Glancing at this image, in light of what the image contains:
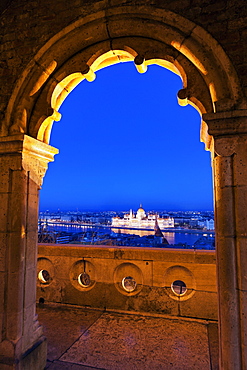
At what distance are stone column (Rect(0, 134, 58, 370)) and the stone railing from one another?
124 centimetres

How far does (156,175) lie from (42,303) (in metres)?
Result: 89.6

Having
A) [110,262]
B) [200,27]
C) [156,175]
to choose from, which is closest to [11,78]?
[200,27]

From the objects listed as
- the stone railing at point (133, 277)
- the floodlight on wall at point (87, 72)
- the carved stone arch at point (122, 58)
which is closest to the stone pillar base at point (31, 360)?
the stone railing at point (133, 277)

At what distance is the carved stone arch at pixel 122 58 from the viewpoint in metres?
1.80

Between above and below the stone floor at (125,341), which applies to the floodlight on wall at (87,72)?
above

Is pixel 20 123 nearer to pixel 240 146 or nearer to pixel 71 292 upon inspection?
pixel 240 146

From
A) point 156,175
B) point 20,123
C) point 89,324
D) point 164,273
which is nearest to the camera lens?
point 20,123

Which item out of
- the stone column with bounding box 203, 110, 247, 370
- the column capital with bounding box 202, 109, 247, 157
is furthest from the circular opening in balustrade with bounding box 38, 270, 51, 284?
the column capital with bounding box 202, 109, 247, 157

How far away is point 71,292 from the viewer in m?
3.43

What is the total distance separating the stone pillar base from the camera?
73.7 inches

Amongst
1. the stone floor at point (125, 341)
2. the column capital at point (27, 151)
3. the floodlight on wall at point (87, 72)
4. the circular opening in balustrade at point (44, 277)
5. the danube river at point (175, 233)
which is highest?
the floodlight on wall at point (87, 72)

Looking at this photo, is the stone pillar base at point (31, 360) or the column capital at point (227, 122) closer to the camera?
the column capital at point (227, 122)

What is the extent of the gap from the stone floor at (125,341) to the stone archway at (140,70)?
435 millimetres

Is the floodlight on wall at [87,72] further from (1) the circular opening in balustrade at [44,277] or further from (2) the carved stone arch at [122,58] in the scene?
(1) the circular opening in balustrade at [44,277]
